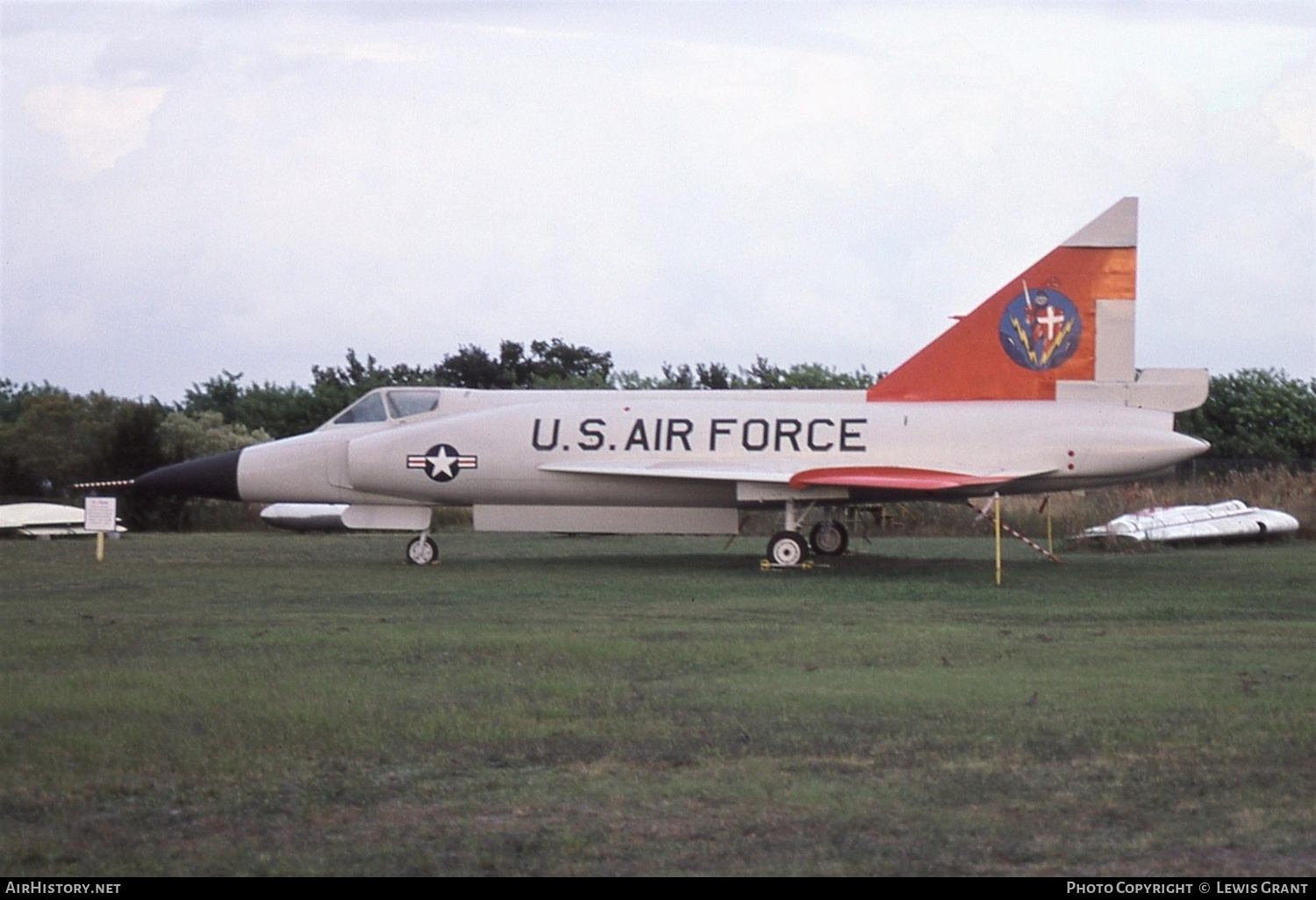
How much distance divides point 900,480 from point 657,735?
36.4 ft

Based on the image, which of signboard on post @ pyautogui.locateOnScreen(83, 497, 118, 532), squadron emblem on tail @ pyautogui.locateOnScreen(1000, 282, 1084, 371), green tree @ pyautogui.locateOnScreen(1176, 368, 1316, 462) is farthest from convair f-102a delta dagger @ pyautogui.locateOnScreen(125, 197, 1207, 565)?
green tree @ pyautogui.locateOnScreen(1176, 368, 1316, 462)

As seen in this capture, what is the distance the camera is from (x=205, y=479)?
64.5ft

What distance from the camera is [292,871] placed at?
4.80 meters

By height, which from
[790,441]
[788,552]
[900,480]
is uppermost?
[790,441]

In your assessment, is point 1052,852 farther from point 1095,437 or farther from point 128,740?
point 1095,437

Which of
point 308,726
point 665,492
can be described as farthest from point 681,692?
point 665,492

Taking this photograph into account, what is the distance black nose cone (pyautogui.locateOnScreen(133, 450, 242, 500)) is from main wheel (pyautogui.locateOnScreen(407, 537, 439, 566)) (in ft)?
8.21

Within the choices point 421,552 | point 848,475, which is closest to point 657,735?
point 848,475

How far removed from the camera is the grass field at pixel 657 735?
16.7 ft

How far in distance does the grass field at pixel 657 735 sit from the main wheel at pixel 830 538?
249 inches

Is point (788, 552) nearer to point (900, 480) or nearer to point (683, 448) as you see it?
point (900, 480)

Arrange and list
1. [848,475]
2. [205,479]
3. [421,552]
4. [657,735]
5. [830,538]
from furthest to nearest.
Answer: [830,538], [205,479], [421,552], [848,475], [657,735]

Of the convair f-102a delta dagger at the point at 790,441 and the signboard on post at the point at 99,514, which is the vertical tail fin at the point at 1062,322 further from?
the signboard on post at the point at 99,514

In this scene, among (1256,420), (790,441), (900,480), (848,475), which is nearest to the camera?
(900,480)
